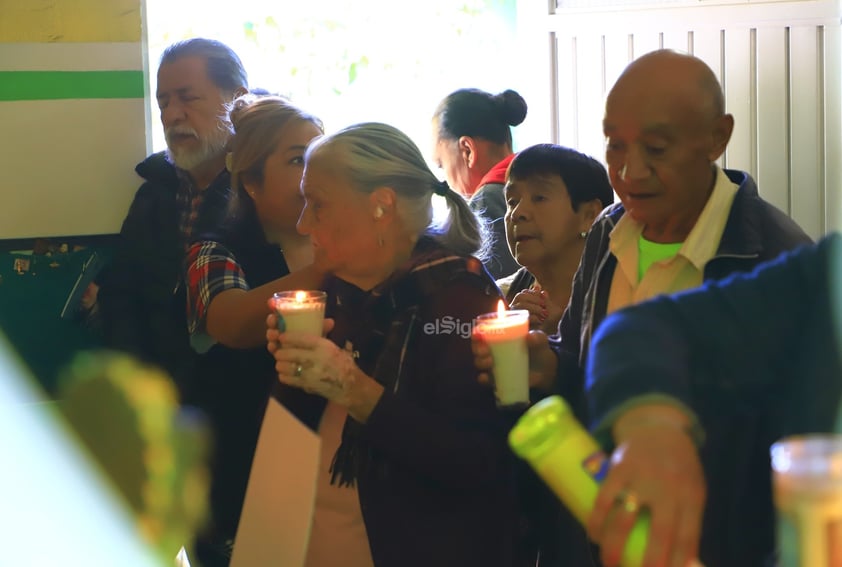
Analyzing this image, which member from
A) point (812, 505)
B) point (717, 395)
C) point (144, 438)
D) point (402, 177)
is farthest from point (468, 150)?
point (812, 505)

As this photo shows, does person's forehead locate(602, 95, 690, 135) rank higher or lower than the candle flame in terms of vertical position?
higher

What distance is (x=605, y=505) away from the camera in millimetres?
837

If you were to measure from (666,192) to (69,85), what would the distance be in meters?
1.75

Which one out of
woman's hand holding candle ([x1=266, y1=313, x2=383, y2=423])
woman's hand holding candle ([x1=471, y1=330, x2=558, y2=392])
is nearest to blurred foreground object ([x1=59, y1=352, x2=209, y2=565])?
woman's hand holding candle ([x1=266, y1=313, x2=383, y2=423])

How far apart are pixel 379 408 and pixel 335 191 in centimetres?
48

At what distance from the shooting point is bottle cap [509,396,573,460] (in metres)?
0.87

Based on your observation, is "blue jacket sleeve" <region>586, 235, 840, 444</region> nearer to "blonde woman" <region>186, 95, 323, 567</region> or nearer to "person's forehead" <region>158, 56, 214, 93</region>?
"blonde woman" <region>186, 95, 323, 567</region>

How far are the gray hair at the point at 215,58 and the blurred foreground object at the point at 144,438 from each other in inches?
31.0

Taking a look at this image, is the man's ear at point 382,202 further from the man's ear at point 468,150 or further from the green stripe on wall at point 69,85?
the man's ear at point 468,150

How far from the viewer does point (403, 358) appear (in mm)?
1892

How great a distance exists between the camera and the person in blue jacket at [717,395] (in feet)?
2.82

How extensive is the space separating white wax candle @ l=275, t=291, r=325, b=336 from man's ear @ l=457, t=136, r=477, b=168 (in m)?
1.96

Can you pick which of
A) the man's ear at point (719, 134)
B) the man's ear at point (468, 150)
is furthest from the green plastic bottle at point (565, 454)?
the man's ear at point (468, 150)

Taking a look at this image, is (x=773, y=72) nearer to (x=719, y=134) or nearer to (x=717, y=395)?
(x=719, y=134)
